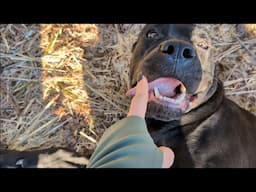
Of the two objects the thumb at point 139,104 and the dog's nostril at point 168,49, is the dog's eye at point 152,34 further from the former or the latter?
the thumb at point 139,104

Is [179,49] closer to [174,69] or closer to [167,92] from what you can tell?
[174,69]

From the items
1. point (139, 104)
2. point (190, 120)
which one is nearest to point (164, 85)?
point (190, 120)

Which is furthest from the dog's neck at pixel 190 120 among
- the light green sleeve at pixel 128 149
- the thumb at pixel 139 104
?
the light green sleeve at pixel 128 149

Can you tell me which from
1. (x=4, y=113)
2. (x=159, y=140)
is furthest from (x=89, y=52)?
(x=159, y=140)

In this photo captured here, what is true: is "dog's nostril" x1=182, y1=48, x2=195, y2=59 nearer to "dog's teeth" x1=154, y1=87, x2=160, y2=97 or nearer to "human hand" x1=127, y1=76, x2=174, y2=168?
"dog's teeth" x1=154, y1=87, x2=160, y2=97
